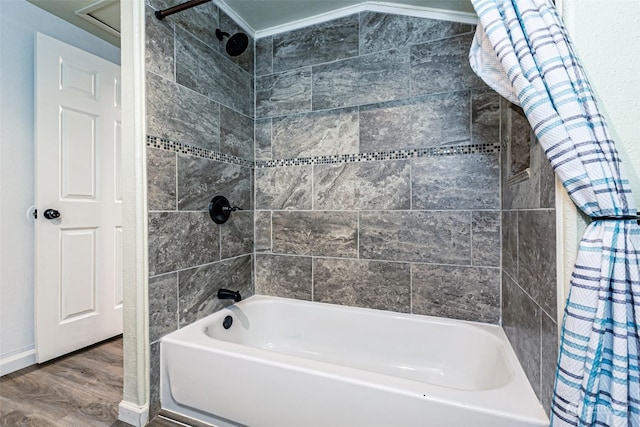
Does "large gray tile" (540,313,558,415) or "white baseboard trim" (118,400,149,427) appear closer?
"large gray tile" (540,313,558,415)

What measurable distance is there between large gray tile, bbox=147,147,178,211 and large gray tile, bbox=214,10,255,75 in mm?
859

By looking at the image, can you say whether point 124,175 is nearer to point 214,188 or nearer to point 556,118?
point 214,188

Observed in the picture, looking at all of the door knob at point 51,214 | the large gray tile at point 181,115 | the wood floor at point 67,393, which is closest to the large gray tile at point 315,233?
the large gray tile at point 181,115

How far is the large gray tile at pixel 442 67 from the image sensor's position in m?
1.72

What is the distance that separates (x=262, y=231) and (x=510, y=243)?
61.1 inches

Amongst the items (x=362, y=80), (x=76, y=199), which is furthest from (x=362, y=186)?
(x=76, y=199)

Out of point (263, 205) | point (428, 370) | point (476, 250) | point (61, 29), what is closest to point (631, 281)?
point (476, 250)

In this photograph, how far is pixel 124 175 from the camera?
143cm

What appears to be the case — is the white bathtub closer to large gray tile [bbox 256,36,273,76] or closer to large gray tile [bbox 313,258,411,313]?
large gray tile [bbox 313,258,411,313]

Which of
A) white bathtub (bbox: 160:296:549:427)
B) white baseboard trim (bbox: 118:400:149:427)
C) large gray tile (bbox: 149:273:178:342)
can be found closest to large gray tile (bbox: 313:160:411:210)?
white bathtub (bbox: 160:296:549:427)

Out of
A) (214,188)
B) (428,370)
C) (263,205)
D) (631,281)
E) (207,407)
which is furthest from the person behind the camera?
(263,205)

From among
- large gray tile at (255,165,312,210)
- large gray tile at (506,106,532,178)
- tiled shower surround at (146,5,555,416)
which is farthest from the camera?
large gray tile at (255,165,312,210)

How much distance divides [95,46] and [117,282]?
1.89 meters

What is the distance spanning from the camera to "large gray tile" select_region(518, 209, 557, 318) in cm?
89
